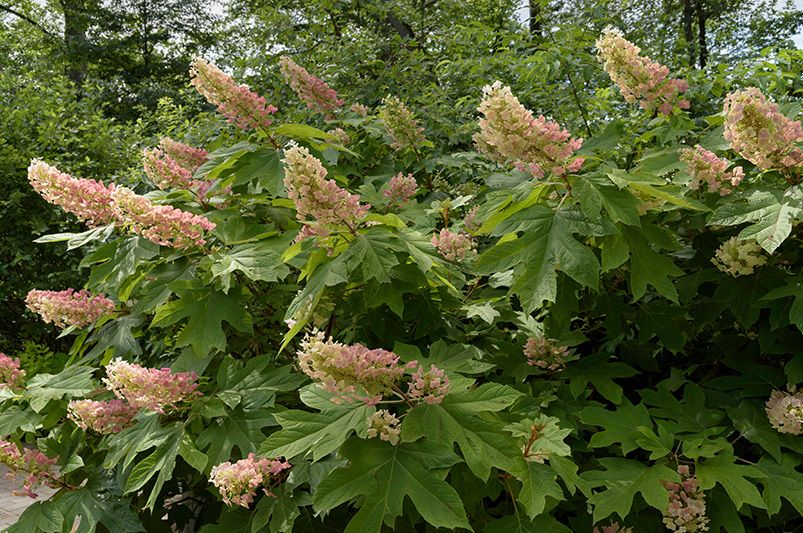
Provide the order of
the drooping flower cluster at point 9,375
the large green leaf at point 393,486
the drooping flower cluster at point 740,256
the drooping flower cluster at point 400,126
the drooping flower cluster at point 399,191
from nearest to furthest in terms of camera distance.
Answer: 1. the large green leaf at point 393,486
2. the drooping flower cluster at point 740,256
3. the drooping flower cluster at point 9,375
4. the drooping flower cluster at point 399,191
5. the drooping flower cluster at point 400,126

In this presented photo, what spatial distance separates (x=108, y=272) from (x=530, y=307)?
149cm

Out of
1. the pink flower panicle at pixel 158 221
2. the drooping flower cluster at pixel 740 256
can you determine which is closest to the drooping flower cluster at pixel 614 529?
the drooping flower cluster at pixel 740 256

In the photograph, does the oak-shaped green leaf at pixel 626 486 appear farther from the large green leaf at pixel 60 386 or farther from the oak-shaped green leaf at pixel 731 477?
the large green leaf at pixel 60 386

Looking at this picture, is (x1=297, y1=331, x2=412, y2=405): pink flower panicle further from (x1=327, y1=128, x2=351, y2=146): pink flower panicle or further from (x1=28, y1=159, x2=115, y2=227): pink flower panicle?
(x1=327, y1=128, x2=351, y2=146): pink flower panicle

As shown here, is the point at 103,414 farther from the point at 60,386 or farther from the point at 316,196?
the point at 316,196

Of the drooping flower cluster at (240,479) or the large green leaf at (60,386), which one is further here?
the large green leaf at (60,386)

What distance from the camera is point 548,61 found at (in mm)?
4215

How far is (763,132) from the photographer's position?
1918mm

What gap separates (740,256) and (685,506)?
759 mm

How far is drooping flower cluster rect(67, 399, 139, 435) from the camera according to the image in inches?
86.7

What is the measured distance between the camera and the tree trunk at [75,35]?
20.5 meters

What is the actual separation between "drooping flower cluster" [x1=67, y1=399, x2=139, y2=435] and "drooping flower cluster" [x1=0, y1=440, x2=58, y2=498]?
273mm

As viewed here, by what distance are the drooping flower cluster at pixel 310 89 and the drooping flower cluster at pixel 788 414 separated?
2380mm

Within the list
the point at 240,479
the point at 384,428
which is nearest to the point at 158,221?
the point at 240,479
